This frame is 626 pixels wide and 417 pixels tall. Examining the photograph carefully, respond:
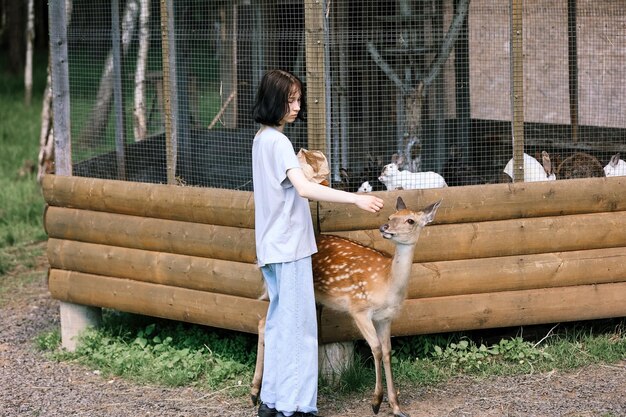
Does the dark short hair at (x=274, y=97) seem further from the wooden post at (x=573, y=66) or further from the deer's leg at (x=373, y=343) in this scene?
the wooden post at (x=573, y=66)

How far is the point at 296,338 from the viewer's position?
575cm

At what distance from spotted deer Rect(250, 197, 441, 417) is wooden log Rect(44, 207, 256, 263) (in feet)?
2.36

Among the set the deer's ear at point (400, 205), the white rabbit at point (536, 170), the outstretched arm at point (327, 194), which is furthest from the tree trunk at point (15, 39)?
the outstretched arm at point (327, 194)

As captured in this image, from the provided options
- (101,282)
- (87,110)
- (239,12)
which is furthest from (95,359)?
(239,12)

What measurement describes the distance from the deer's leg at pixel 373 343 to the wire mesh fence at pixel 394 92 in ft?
5.99

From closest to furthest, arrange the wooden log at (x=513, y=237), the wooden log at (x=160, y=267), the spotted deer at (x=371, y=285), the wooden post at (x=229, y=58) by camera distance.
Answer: the spotted deer at (x=371, y=285), the wooden log at (x=513, y=237), the wooden log at (x=160, y=267), the wooden post at (x=229, y=58)

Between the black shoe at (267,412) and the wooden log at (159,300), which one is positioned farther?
the wooden log at (159,300)

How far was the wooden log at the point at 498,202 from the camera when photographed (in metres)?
6.48

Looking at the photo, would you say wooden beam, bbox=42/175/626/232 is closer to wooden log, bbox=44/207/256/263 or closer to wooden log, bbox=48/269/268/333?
wooden log, bbox=44/207/256/263

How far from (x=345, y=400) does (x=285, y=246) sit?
1.22m

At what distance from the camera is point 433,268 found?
6.61 m

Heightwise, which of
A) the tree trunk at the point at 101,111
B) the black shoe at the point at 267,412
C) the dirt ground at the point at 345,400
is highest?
the tree trunk at the point at 101,111

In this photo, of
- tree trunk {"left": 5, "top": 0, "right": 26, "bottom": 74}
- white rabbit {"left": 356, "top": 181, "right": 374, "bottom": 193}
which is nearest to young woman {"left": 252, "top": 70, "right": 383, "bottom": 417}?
white rabbit {"left": 356, "top": 181, "right": 374, "bottom": 193}

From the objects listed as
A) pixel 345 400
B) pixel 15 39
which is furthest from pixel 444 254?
pixel 15 39
